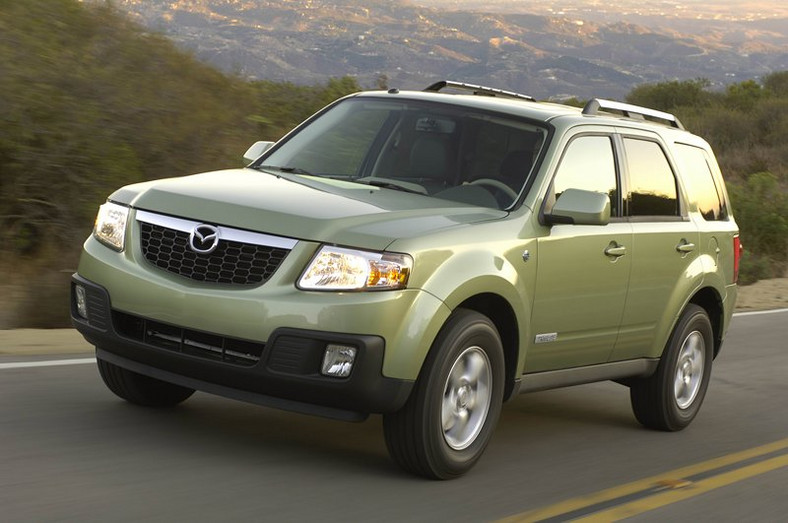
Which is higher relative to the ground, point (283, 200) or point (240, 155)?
point (283, 200)

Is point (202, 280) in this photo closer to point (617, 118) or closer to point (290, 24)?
point (617, 118)

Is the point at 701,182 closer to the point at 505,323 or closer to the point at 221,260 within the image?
the point at 505,323

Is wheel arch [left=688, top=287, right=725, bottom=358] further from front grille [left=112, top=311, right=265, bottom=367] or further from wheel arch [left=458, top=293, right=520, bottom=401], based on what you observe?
front grille [left=112, top=311, right=265, bottom=367]

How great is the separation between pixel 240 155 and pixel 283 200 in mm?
9524

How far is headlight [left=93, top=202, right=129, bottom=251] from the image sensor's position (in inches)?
237

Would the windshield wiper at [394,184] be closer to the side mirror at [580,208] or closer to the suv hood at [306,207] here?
the suv hood at [306,207]

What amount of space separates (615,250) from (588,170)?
45 cm

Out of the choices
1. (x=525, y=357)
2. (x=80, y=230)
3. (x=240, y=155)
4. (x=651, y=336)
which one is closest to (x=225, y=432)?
(x=525, y=357)

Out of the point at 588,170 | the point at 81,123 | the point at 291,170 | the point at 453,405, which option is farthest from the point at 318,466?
the point at 81,123

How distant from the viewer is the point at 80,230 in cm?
1201

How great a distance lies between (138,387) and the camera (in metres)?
6.59

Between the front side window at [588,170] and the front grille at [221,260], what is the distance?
1.67 meters

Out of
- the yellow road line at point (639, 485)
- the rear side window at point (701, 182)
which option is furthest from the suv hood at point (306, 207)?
the rear side window at point (701, 182)

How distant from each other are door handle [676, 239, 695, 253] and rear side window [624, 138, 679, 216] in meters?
0.19
